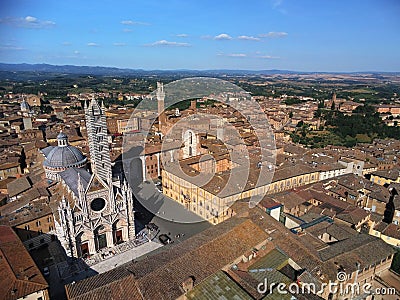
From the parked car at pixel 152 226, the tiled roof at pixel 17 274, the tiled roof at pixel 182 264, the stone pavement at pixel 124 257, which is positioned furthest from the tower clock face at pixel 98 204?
the tiled roof at pixel 182 264

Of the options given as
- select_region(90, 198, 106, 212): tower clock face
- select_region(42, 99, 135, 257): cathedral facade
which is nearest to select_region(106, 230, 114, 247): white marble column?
select_region(42, 99, 135, 257): cathedral facade

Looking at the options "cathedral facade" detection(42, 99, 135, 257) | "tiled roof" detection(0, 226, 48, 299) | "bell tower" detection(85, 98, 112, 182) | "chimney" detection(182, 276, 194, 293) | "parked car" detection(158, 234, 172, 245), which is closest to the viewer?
"chimney" detection(182, 276, 194, 293)

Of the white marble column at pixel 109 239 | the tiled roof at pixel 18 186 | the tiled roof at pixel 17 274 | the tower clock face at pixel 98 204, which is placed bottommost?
the white marble column at pixel 109 239

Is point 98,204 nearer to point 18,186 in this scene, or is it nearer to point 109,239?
point 109,239

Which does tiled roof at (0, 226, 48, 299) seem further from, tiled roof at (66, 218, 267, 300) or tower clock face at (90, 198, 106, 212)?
tower clock face at (90, 198, 106, 212)

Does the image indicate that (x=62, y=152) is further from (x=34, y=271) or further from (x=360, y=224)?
(x=360, y=224)

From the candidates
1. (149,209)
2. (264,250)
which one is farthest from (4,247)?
(264,250)

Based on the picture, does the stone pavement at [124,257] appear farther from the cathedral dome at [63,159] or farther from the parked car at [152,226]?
the cathedral dome at [63,159]
